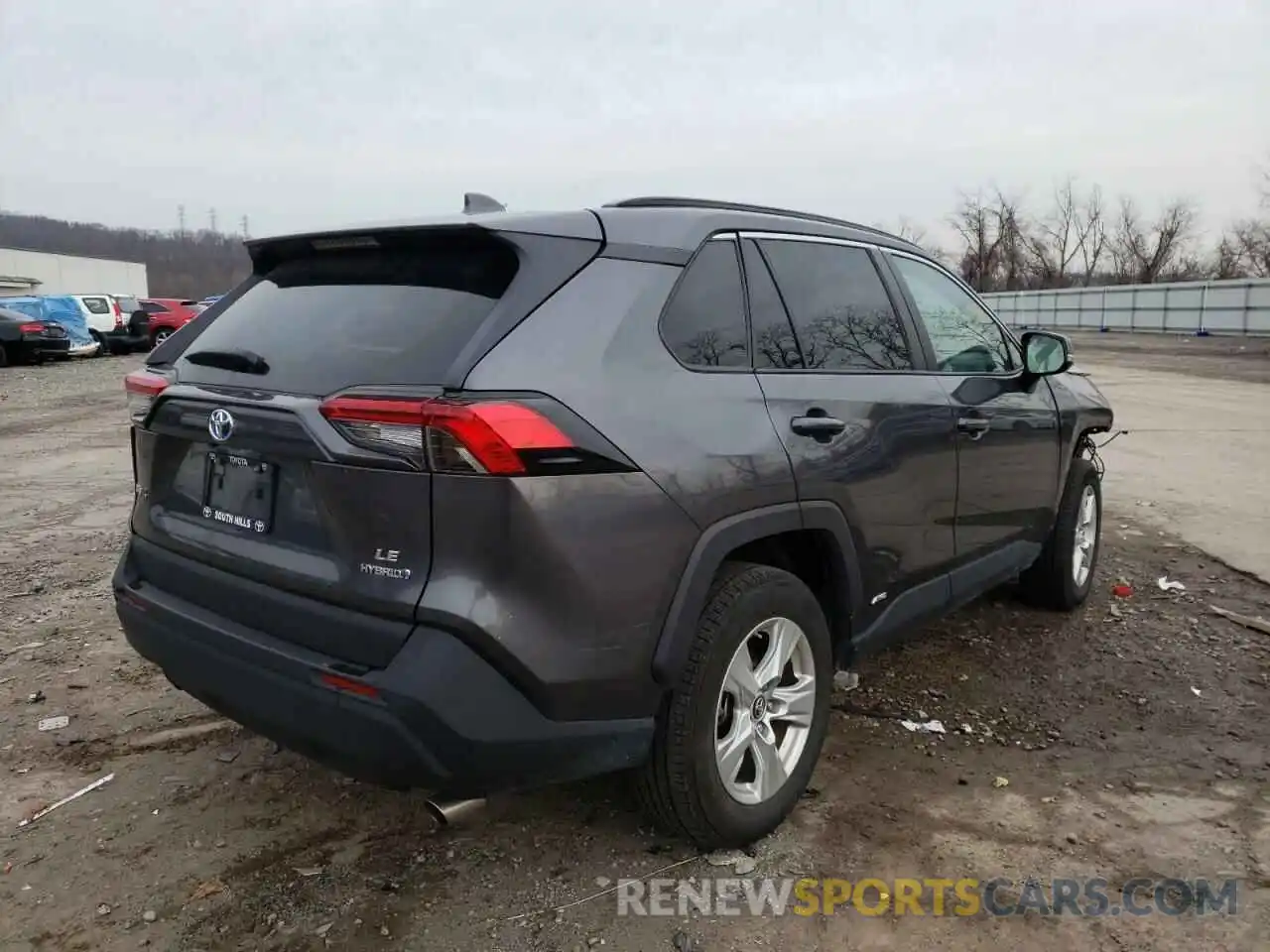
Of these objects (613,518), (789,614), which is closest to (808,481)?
(789,614)

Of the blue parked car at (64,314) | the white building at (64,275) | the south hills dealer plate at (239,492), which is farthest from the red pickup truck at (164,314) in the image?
the south hills dealer plate at (239,492)

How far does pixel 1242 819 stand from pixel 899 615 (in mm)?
1209

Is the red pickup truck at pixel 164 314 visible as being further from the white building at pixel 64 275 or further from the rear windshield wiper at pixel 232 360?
the rear windshield wiper at pixel 232 360

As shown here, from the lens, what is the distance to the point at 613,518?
2.19m

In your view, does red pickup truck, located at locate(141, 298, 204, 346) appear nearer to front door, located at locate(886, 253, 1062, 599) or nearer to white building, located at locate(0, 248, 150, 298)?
white building, located at locate(0, 248, 150, 298)

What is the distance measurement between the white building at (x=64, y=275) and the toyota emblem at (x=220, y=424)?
56.9 metres

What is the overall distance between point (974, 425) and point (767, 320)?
48.3 inches

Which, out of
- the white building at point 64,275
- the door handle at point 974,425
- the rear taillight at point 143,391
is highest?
the white building at point 64,275

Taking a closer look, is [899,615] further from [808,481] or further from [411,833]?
[411,833]

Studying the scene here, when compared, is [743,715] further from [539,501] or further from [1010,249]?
[1010,249]

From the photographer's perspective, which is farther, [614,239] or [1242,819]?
[1242,819]

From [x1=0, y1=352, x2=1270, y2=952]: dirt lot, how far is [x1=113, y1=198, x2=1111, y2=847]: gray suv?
0.38 metres

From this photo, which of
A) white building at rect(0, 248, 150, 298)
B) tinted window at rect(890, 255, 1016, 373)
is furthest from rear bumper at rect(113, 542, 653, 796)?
white building at rect(0, 248, 150, 298)

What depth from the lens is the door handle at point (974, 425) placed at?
11.6ft
